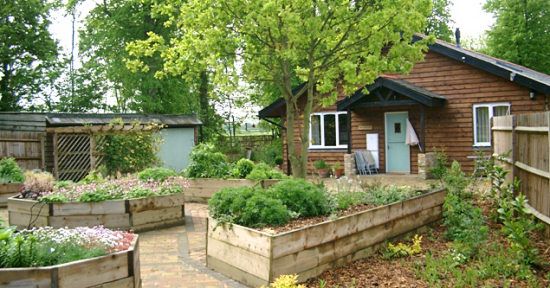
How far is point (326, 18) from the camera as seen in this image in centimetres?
718

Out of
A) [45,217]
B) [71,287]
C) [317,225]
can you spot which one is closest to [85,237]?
[71,287]

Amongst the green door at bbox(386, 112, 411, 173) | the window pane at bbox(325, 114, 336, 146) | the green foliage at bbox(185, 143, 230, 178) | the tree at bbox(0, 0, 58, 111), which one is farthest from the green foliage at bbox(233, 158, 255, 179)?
the tree at bbox(0, 0, 58, 111)

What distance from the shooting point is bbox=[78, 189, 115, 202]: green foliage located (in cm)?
→ 785

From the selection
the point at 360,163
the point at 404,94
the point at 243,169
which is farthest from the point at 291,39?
the point at 360,163

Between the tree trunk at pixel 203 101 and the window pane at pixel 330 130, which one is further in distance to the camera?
the tree trunk at pixel 203 101

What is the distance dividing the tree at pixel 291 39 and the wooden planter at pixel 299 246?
2.16m

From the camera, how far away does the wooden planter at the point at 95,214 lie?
7793mm

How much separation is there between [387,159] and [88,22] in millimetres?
18189

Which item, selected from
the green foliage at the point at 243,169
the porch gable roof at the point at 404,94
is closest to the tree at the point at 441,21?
the porch gable roof at the point at 404,94

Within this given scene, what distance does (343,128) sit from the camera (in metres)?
18.2

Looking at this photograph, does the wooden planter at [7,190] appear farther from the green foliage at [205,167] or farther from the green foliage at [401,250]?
the green foliage at [401,250]

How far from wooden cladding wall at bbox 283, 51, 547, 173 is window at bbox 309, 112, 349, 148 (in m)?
1.80

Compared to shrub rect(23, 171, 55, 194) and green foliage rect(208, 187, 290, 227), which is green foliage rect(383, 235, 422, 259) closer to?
green foliage rect(208, 187, 290, 227)

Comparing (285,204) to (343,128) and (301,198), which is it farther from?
(343,128)
